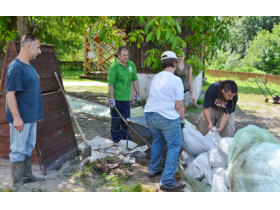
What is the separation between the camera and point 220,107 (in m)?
3.60

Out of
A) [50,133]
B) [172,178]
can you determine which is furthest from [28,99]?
[172,178]

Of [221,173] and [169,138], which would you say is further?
[169,138]

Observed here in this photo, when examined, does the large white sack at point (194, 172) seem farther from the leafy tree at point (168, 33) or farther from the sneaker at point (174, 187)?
the leafy tree at point (168, 33)

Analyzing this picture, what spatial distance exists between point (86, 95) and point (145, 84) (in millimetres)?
2715

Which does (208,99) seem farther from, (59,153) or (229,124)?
(59,153)

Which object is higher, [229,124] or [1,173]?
[229,124]

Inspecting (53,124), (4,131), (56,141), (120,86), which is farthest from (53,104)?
(120,86)

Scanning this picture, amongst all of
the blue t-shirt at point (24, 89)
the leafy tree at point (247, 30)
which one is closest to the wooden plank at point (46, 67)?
the blue t-shirt at point (24, 89)

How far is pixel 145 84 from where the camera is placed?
8.41 meters

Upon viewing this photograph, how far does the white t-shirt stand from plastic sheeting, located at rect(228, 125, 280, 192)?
757 millimetres

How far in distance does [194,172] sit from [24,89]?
6.70 feet

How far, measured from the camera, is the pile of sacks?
263 centimetres

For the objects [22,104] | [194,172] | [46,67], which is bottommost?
[194,172]

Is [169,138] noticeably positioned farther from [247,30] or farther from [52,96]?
[247,30]
